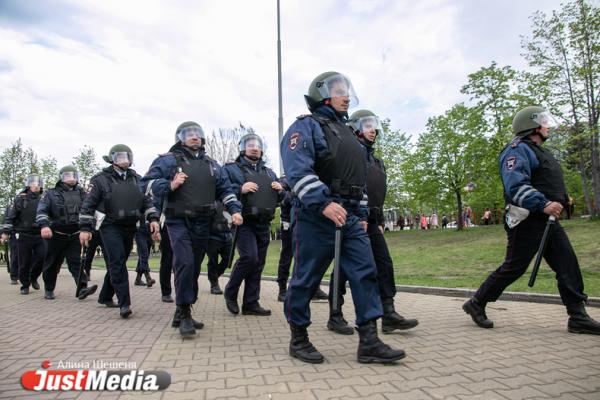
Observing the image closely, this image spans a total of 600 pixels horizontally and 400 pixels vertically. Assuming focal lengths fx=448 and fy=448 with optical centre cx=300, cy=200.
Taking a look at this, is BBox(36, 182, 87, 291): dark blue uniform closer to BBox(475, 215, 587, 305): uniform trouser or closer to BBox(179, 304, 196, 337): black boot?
BBox(179, 304, 196, 337): black boot

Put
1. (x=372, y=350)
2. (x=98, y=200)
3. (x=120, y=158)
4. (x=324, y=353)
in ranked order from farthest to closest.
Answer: (x=120, y=158) → (x=98, y=200) → (x=324, y=353) → (x=372, y=350)

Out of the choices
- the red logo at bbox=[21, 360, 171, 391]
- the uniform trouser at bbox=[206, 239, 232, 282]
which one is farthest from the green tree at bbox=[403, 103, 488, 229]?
the red logo at bbox=[21, 360, 171, 391]

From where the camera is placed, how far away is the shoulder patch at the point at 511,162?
4.71 metres

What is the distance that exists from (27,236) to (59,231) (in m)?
2.18

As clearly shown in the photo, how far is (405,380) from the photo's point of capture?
126 inches

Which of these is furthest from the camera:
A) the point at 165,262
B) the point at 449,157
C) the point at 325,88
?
the point at 449,157

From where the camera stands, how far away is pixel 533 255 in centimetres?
470

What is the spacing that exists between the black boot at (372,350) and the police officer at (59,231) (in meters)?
6.01

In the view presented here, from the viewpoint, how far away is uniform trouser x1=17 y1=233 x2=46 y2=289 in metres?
9.32

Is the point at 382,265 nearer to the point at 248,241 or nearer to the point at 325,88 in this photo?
the point at 248,241

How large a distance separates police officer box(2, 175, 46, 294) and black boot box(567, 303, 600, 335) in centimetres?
929

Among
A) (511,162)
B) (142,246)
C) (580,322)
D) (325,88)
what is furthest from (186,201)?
(142,246)

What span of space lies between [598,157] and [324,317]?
71.2 ft

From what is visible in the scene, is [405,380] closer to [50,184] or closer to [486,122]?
[486,122]
